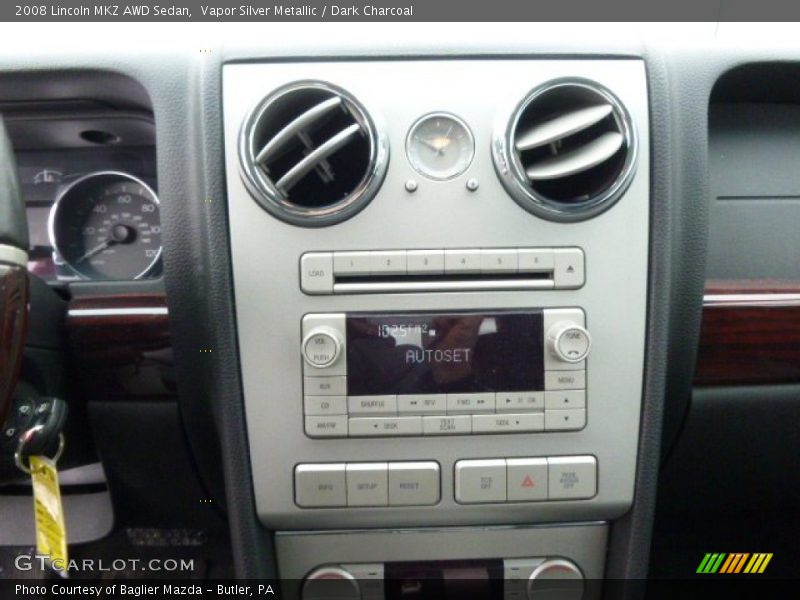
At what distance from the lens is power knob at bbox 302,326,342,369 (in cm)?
82

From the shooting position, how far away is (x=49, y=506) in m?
0.87

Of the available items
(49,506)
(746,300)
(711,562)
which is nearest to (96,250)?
(49,506)

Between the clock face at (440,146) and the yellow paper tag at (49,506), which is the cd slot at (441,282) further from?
the yellow paper tag at (49,506)

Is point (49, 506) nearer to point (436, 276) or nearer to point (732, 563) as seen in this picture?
point (436, 276)

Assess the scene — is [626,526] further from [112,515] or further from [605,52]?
[112,515]

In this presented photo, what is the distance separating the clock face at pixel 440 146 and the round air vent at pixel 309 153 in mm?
44

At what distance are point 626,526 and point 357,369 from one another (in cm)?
46

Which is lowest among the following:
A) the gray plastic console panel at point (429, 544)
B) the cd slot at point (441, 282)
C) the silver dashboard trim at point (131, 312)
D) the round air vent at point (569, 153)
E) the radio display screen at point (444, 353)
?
the gray plastic console panel at point (429, 544)

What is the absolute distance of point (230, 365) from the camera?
852 mm

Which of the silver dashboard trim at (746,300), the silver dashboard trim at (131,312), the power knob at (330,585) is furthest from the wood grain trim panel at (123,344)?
the silver dashboard trim at (746,300)

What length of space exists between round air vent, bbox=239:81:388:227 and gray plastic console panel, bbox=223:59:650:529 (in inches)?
0.6

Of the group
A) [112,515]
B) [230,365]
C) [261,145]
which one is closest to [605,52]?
[261,145]

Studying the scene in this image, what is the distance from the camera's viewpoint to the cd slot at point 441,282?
2.75 feet
